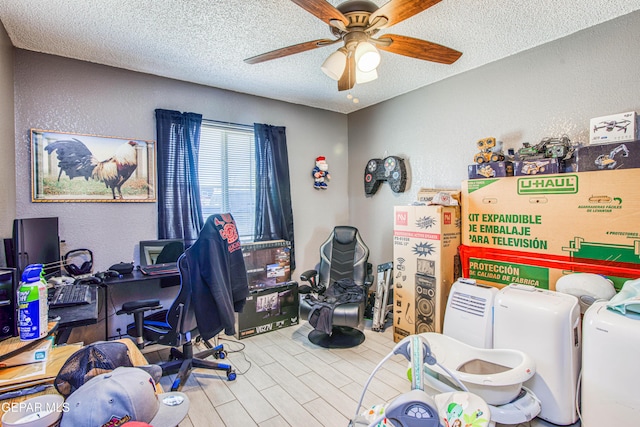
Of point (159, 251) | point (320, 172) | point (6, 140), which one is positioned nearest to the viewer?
point (6, 140)

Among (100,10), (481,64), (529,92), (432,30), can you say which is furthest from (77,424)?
(481,64)

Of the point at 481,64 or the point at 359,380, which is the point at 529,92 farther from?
the point at 359,380

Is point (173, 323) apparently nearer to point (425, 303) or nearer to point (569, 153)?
point (425, 303)

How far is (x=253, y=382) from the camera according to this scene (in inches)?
94.7

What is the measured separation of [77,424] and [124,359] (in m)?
0.31

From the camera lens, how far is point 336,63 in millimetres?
1936

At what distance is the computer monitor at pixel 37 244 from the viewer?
182 cm

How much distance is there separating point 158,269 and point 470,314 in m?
2.54

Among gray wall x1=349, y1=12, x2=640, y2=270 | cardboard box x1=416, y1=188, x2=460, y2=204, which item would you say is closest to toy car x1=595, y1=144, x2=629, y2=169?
gray wall x1=349, y1=12, x2=640, y2=270

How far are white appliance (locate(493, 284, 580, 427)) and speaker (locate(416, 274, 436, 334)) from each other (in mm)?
750

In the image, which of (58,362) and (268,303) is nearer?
(58,362)

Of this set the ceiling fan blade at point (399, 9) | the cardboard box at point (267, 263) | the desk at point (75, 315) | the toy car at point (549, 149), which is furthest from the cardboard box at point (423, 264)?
the desk at point (75, 315)

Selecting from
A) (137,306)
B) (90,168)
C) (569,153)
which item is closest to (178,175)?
(90,168)

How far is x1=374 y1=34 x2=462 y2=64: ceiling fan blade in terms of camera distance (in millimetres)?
1832
